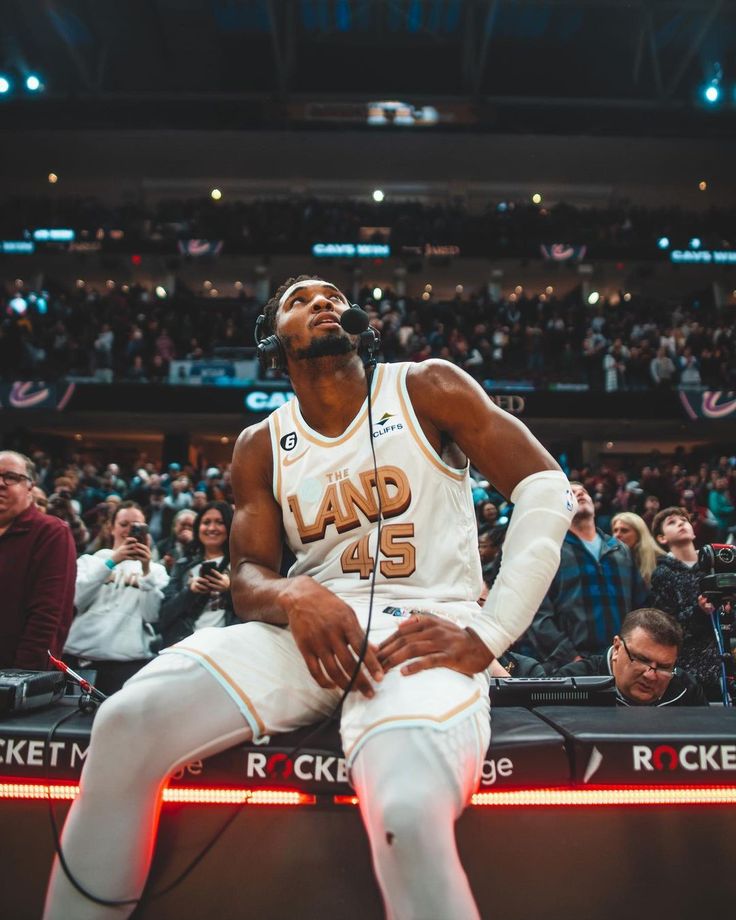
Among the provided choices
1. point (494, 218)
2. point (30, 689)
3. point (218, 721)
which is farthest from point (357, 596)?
A: point (494, 218)

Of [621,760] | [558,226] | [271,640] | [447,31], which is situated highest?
[447,31]

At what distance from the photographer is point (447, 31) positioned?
21.2 m

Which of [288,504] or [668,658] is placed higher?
[288,504]

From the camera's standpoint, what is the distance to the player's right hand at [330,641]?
1.58 metres

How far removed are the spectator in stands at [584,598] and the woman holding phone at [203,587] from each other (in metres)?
1.93

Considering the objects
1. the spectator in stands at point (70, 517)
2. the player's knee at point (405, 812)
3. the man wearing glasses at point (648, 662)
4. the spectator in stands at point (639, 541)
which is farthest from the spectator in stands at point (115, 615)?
the spectator in stands at point (639, 541)

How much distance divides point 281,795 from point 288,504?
818 millimetres

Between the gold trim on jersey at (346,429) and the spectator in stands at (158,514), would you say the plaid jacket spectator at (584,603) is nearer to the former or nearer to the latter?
the gold trim on jersey at (346,429)

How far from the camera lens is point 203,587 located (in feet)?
12.8

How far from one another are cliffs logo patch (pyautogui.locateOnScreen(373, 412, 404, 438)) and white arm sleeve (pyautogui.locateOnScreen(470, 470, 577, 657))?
0.45 meters

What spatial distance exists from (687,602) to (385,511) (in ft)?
9.56

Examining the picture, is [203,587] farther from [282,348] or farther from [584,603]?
[584,603]

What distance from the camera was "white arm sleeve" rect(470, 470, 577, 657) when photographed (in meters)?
1.67

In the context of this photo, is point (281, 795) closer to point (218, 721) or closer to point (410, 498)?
point (218, 721)
